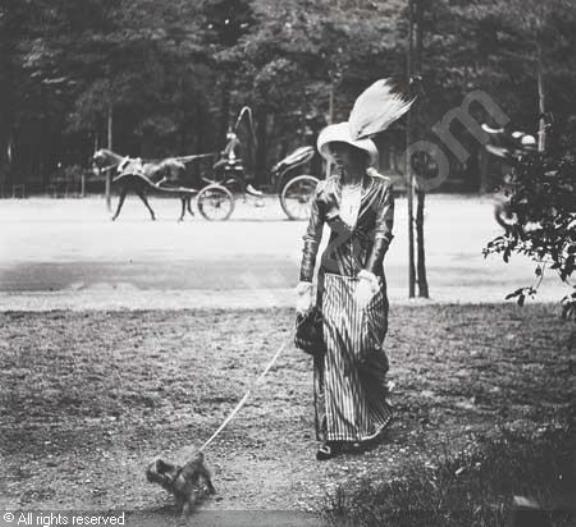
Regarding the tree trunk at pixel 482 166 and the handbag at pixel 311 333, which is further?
the tree trunk at pixel 482 166

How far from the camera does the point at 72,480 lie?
15.1 feet

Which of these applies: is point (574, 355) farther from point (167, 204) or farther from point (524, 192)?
point (167, 204)

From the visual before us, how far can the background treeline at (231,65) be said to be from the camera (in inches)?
379

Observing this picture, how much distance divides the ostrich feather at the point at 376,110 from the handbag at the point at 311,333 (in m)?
0.93

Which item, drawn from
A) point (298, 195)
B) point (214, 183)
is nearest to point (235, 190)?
point (214, 183)

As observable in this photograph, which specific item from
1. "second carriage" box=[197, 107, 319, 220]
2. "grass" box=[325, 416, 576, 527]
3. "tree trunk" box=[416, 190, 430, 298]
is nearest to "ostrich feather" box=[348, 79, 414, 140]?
"grass" box=[325, 416, 576, 527]

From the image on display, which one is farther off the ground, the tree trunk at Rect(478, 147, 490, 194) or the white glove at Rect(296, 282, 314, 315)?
the tree trunk at Rect(478, 147, 490, 194)

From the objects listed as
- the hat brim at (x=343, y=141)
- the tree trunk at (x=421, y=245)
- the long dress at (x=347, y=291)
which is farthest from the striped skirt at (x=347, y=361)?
the tree trunk at (x=421, y=245)

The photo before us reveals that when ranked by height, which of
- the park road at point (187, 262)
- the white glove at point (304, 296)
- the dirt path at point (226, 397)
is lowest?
the dirt path at point (226, 397)

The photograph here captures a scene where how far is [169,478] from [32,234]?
44.3 ft

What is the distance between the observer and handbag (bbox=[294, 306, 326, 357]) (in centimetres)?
487

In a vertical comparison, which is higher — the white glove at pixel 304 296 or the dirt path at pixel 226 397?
the white glove at pixel 304 296

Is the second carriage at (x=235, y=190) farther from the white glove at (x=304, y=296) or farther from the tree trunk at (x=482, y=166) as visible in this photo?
the white glove at (x=304, y=296)

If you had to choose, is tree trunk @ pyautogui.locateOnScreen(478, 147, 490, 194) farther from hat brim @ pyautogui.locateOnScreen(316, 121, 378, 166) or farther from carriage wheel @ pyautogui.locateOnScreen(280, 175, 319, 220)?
hat brim @ pyautogui.locateOnScreen(316, 121, 378, 166)
